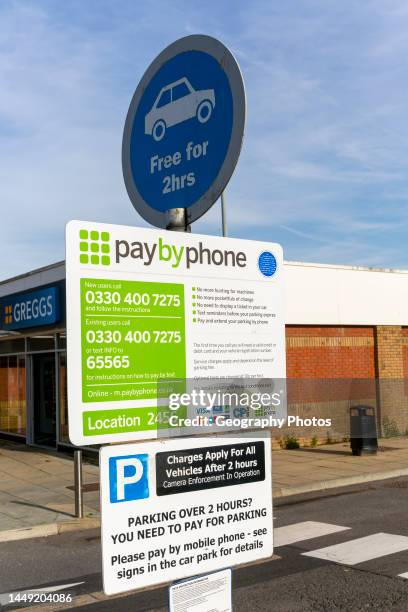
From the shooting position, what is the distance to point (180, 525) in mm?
2605

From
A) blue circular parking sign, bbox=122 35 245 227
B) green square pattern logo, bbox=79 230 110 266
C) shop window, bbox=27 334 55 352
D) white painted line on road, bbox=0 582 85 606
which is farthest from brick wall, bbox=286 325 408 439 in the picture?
green square pattern logo, bbox=79 230 110 266

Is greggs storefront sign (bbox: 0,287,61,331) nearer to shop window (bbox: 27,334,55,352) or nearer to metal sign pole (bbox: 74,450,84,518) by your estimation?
shop window (bbox: 27,334,55,352)

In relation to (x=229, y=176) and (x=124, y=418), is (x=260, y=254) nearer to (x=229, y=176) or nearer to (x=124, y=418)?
(x=229, y=176)

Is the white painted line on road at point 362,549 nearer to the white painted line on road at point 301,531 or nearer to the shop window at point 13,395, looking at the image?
the white painted line on road at point 301,531

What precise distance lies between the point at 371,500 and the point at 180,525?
968 centimetres

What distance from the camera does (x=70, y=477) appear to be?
1432 cm

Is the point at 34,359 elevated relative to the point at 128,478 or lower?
elevated

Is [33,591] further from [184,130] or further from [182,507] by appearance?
[184,130]

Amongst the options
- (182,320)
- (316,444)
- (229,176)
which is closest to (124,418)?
(182,320)

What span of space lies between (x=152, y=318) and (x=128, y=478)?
564mm

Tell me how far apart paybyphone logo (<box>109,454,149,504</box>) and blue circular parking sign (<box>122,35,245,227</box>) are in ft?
3.42

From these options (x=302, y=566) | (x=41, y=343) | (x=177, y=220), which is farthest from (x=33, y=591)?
(x=41, y=343)

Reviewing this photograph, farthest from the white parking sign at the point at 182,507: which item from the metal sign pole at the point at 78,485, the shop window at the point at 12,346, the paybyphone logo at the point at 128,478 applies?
the shop window at the point at 12,346

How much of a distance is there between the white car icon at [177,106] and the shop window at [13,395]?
17.6 meters
